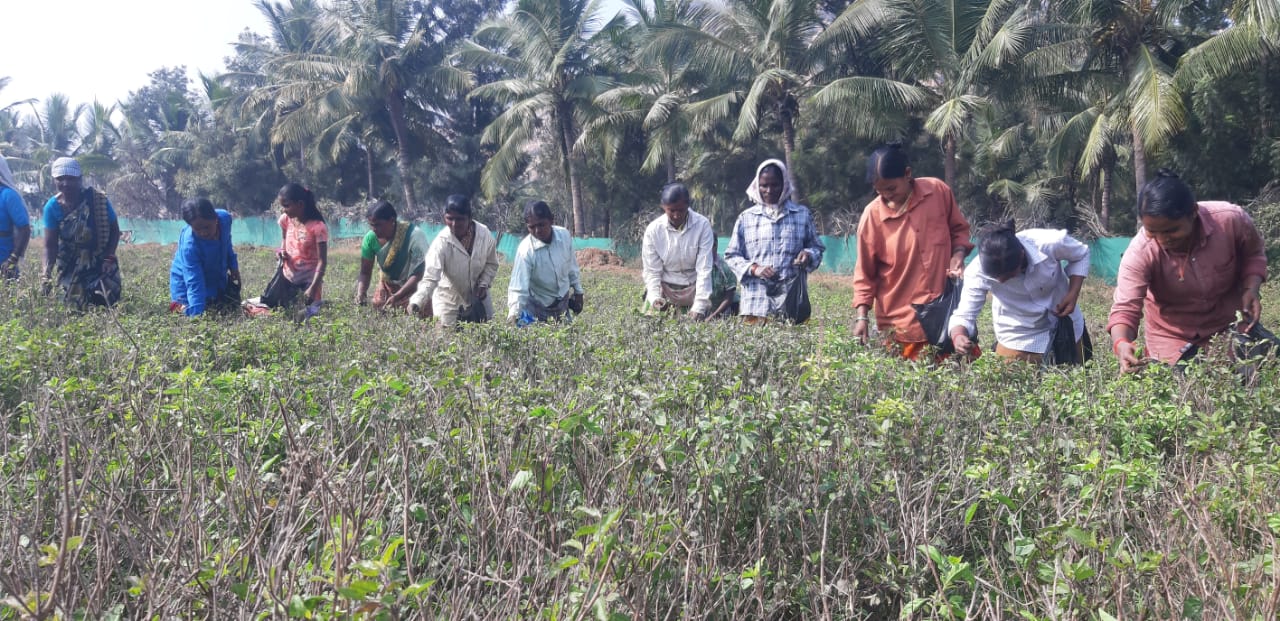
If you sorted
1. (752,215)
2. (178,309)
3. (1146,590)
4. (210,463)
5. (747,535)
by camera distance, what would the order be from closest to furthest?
(1146,590) → (747,535) → (210,463) → (752,215) → (178,309)

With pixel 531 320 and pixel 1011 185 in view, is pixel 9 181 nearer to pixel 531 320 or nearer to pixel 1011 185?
pixel 531 320

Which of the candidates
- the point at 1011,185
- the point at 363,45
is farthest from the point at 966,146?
the point at 363,45

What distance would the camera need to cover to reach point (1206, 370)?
10.7ft

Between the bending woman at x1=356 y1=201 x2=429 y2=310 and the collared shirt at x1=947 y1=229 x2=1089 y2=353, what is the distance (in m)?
3.56

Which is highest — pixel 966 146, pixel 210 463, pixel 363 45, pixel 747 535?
pixel 363 45

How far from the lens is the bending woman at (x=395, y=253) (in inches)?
232

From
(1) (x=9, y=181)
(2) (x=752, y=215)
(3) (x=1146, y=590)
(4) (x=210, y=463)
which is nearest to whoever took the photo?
(3) (x=1146, y=590)

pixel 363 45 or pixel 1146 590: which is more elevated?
pixel 363 45

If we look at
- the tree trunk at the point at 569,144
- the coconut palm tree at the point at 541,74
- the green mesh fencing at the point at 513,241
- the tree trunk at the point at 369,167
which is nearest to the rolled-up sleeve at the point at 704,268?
the green mesh fencing at the point at 513,241

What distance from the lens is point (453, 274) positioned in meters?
5.45

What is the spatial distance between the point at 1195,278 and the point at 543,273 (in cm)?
352

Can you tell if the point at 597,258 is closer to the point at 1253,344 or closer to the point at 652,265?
the point at 652,265

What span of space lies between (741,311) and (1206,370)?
2.52m

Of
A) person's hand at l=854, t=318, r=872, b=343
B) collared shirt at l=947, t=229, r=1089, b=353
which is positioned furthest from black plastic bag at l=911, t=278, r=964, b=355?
person's hand at l=854, t=318, r=872, b=343
